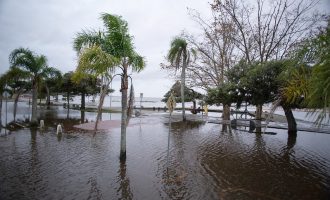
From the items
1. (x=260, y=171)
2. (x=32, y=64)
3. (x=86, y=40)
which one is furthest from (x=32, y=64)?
(x=260, y=171)

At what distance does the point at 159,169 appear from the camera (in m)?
9.90

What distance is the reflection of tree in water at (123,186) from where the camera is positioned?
24.0 ft

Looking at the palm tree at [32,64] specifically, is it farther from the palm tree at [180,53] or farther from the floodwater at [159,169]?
the palm tree at [180,53]

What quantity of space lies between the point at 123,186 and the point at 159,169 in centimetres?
219

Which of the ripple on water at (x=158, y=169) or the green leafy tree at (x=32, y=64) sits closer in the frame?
the ripple on water at (x=158, y=169)

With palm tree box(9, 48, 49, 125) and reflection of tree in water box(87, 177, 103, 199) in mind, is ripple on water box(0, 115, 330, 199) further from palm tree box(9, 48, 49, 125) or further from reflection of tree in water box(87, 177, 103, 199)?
palm tree box(9, 48, 49, 125)

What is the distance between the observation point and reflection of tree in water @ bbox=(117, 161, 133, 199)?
7320 millimetres

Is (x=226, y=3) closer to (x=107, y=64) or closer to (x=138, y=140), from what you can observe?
(x=138, y=140)

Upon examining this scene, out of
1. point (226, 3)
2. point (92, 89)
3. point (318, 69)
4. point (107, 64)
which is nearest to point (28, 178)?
point (107, 64)

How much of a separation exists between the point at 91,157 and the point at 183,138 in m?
7.44

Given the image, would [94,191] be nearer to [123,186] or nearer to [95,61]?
[123,186]

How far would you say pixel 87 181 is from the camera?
27.1 feet

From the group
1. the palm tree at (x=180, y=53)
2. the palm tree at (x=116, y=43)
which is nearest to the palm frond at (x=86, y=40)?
the palm tree at (x=116, y=43)

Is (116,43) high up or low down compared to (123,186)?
up
